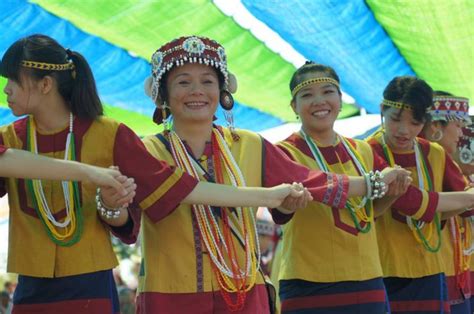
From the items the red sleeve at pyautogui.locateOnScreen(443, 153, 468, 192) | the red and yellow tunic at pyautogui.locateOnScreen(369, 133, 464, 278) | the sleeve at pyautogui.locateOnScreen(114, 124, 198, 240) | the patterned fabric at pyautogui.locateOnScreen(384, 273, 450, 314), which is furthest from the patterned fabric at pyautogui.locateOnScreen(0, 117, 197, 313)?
the red sleeve at pyautogui.locateOnScreen(443, 153, 468, 192)

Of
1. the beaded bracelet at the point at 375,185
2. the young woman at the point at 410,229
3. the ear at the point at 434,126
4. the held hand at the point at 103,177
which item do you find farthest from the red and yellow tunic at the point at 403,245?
the held hand at the point at 103,177

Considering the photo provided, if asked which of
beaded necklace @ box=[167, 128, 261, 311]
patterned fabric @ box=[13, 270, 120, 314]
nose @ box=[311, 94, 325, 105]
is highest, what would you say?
nose @ box=[311, 94, 325, 105]

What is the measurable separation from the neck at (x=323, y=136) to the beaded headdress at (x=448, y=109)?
106 cm

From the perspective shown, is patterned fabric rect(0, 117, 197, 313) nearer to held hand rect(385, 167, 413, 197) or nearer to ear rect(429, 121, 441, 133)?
held hand rect(385, 167, 413, 197)

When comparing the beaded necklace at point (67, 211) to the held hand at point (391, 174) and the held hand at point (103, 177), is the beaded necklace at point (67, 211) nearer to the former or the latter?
the held hand at point (103, 177)

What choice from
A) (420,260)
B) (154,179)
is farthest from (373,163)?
(154,179)

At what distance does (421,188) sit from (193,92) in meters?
1.61

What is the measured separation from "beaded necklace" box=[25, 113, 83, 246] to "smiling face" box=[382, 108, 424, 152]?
2.10 meters

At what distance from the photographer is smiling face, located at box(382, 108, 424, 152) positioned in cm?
502

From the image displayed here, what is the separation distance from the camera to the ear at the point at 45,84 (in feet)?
11.7

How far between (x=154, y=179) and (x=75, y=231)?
0.36 m

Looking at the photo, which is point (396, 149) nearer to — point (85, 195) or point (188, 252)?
point (188, 252)

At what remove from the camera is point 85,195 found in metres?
3.57

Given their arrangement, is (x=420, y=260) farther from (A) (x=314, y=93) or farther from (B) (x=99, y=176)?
(B) (x=99, y=176)
